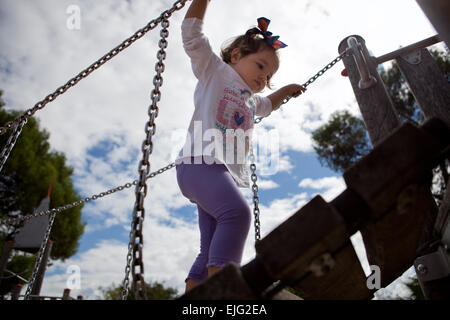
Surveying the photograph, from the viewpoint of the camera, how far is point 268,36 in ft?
7.47

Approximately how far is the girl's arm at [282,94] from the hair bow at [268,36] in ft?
1.68

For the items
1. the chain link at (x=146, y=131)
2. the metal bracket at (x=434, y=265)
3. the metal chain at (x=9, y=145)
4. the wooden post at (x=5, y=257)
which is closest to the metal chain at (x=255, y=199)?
the chain link at (x=146, y=131)

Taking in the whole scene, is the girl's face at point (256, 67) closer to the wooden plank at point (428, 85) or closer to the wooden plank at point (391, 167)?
the wooden plank at point (428, 85)

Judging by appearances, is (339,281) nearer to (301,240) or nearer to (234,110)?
(301,240)

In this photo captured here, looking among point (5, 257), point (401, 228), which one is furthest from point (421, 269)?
point (5, 257)

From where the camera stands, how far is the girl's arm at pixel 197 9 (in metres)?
1.65

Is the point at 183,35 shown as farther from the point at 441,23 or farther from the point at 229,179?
the point at 441,23

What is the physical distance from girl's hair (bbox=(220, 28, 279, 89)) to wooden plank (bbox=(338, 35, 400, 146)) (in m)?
0.66

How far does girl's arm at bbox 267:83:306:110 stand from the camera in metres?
2.70

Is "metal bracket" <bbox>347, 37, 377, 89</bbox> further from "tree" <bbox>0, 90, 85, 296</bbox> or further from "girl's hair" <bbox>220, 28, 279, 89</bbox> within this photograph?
"tree" <bbox>0, 90, 85, 296</bbox>

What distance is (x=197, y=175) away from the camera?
1.50m

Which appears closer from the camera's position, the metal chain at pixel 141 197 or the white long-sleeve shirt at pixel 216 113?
the metal chain at pixel 141 197
